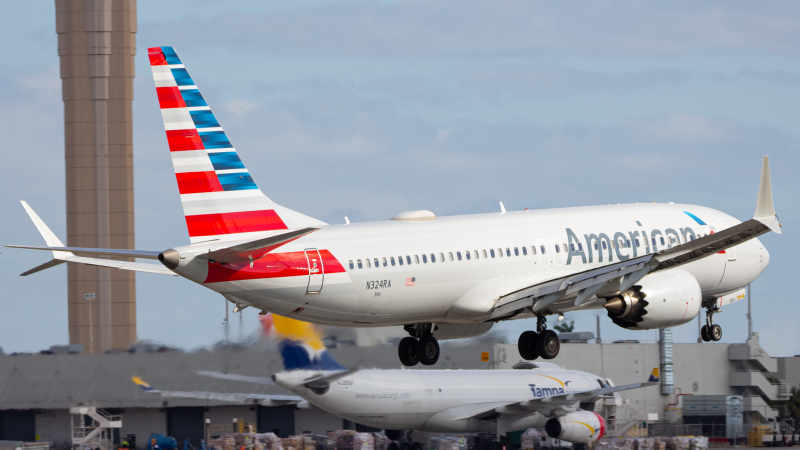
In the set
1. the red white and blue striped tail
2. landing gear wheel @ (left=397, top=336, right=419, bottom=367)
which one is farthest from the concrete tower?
the red white and blue striped tail

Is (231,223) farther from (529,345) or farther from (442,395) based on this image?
(442,395)

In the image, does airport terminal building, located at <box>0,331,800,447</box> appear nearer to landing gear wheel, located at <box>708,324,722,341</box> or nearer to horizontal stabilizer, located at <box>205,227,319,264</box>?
landing gear wheel, located at <box>708,324,722,341</box>

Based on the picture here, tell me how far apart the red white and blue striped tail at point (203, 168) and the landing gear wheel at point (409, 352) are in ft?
29.0

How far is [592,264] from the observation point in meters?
42.9

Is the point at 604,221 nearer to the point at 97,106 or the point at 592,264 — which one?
the point at 592,264

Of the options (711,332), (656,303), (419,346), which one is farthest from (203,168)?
(711,332)

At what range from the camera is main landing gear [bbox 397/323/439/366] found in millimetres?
42969

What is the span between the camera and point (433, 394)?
2643 inches

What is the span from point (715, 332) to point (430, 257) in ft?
44.0

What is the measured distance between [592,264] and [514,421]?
29.9m

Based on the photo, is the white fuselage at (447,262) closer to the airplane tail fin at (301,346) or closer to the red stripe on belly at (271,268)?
the red stripe on belly at (271,268)

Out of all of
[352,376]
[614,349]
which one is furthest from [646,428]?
[352,376]

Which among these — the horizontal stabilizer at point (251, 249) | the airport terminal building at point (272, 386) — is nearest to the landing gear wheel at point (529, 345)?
the horizontal stabilizer at point (251, 249)

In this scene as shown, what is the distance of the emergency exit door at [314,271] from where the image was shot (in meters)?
35.7
